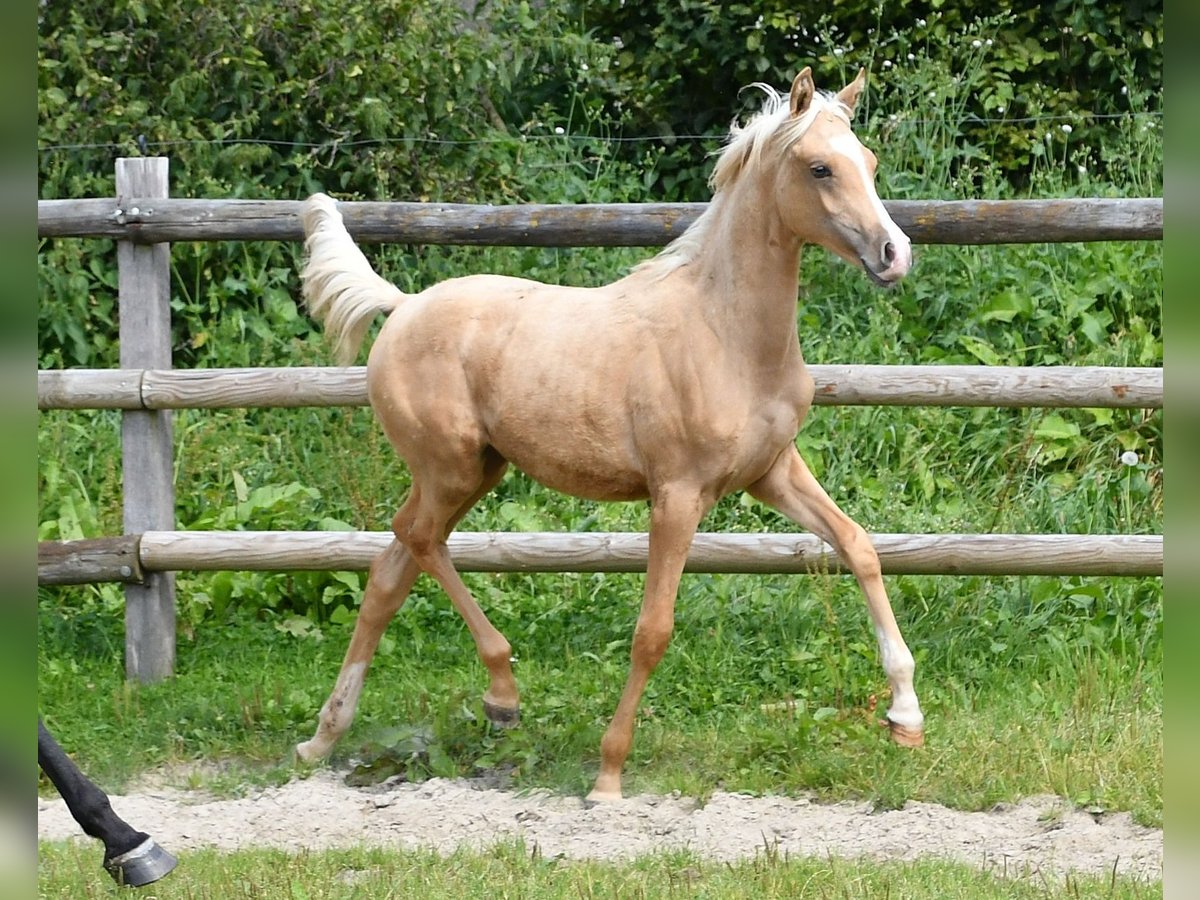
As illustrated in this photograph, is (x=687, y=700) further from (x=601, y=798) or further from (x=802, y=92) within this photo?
(x=802, y=92)

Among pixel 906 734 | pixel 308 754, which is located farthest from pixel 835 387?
pixel 308 754

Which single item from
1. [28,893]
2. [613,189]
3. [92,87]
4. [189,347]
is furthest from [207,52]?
[28,893]

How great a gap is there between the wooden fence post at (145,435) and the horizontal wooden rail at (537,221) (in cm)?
11

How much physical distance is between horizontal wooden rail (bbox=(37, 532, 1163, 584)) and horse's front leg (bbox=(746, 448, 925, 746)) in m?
0.72

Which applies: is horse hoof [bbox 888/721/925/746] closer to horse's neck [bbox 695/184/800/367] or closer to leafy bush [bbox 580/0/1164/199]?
horse's neck [bbox 695/184/800/367]

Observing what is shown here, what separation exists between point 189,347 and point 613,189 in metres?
2.53

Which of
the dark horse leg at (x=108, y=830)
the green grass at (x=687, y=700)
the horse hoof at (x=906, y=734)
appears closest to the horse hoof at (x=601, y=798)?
the green grass at (x=687, y=700)

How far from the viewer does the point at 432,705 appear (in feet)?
16.9

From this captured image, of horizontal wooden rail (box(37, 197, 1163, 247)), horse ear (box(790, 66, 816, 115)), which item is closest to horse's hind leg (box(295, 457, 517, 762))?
horizontal wooden rail (box(37, 197, 1163, 247))

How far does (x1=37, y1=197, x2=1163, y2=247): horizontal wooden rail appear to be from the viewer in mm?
5164

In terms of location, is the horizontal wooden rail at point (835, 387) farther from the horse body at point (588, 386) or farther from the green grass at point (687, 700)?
the horse body at point (588, 386)

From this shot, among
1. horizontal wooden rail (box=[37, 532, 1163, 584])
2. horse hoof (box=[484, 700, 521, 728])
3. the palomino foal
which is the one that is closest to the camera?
the palomino foal

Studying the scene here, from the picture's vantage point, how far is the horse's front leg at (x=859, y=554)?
4.27m

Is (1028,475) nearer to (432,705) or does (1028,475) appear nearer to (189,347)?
(432,705)
